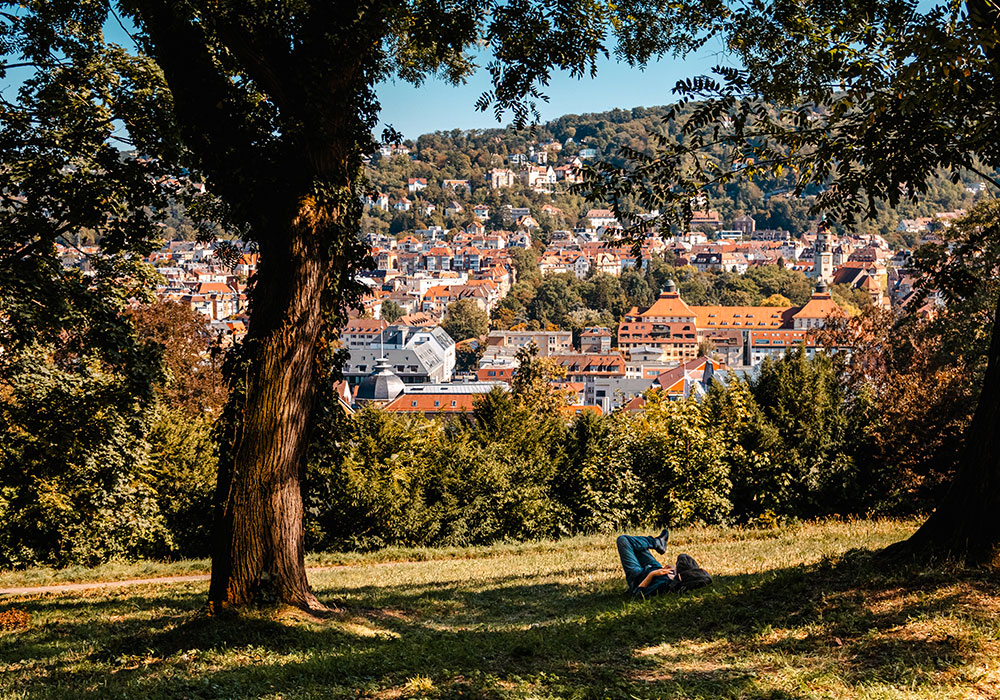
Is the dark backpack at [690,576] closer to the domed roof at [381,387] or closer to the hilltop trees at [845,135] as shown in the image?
the hilltop trees at [845,135]

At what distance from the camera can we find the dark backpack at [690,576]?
18.5ft

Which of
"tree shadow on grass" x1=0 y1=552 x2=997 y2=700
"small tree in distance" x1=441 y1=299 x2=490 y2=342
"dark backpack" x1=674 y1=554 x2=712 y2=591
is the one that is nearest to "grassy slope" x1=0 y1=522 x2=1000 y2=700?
"tree shadow on grass" x1=0 y1=552 x2=997 y2=700

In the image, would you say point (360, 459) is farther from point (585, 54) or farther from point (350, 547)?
point (585, 54)

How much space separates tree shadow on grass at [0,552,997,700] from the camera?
3633mm

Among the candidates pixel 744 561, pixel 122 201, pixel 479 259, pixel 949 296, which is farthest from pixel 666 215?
pixel 479 259

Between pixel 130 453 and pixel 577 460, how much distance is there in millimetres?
8367

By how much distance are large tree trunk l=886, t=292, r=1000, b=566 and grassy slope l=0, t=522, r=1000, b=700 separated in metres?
0.23

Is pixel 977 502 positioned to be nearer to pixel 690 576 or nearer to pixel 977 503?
pixel 977 503

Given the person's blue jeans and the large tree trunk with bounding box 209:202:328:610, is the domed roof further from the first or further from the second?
the large tree trunk with bounding box 209:202:328:610

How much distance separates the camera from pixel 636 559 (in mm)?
6258

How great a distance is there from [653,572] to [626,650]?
176 centimetres

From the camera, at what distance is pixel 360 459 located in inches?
596

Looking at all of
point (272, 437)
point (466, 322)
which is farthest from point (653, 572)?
point (466, 322)

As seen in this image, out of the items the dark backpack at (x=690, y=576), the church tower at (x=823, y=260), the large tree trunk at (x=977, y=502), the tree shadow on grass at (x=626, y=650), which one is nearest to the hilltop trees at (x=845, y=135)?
the large tree trunk at (x=977, y=502)
